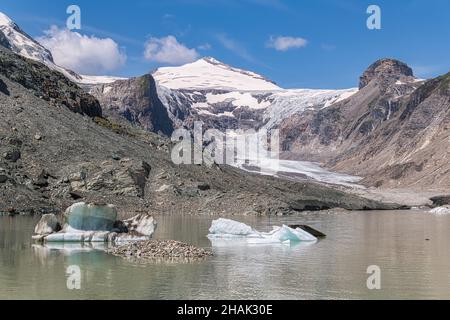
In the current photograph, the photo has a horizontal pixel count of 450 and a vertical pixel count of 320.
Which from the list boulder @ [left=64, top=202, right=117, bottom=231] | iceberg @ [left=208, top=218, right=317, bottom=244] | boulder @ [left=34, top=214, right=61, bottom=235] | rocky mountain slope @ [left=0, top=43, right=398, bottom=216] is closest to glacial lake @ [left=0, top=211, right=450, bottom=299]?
boulder @ [left=34, top=214, right=61, bottom=235]

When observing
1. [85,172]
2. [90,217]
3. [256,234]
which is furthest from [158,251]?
[85,172]

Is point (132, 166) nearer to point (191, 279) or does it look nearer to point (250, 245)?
point (250, 245)

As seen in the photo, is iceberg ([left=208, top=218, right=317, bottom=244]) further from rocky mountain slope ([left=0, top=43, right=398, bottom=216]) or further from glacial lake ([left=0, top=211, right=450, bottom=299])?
rocky mountain slope ([left=0, top=43, right=398, bottom=216])

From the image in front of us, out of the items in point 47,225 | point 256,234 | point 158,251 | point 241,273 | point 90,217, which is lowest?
point 241,273

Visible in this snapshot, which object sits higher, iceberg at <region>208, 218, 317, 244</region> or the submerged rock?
the submerged rock

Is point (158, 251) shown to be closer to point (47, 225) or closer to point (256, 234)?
point (47, 225)
